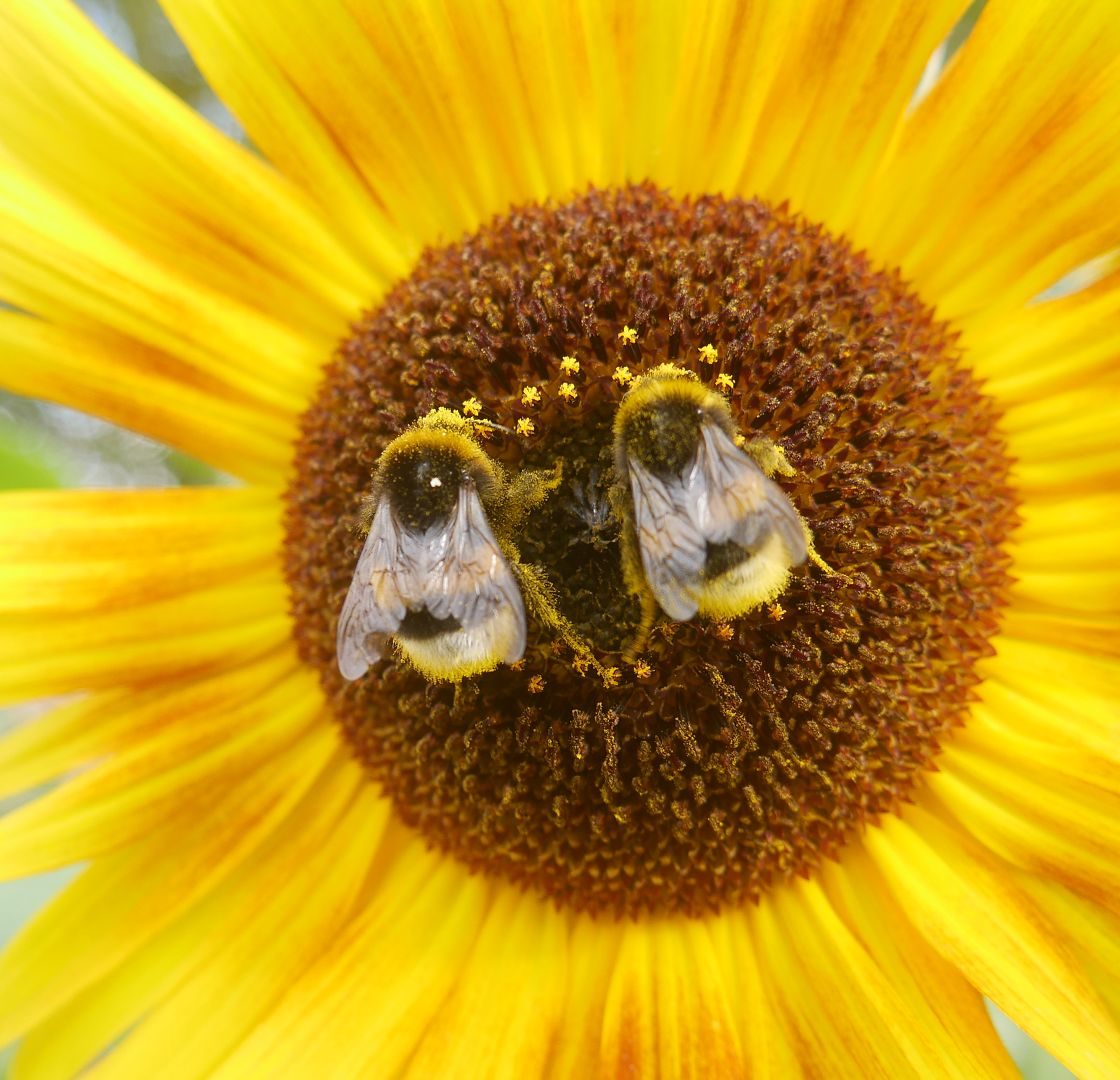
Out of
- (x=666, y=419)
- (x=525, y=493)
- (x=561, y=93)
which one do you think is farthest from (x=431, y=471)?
(x=561, y=93)

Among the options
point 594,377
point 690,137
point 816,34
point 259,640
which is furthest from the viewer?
point 259,640

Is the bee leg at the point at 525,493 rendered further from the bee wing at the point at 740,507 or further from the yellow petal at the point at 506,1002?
the yellow petal at the point at 506,1002

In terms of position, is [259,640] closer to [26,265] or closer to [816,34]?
[26,265]

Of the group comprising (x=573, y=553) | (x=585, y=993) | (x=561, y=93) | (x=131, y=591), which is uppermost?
(x=561, y=93)

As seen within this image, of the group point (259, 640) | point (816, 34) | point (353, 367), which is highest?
point (816, 34)

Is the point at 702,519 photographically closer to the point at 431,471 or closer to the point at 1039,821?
the point at 431,471

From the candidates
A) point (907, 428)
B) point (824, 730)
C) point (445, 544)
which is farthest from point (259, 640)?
point (907, 428)

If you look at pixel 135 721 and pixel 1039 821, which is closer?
pixel 1039 821

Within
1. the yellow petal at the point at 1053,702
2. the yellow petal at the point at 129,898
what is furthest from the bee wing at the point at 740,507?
the yellow petal at the point at 129,898
